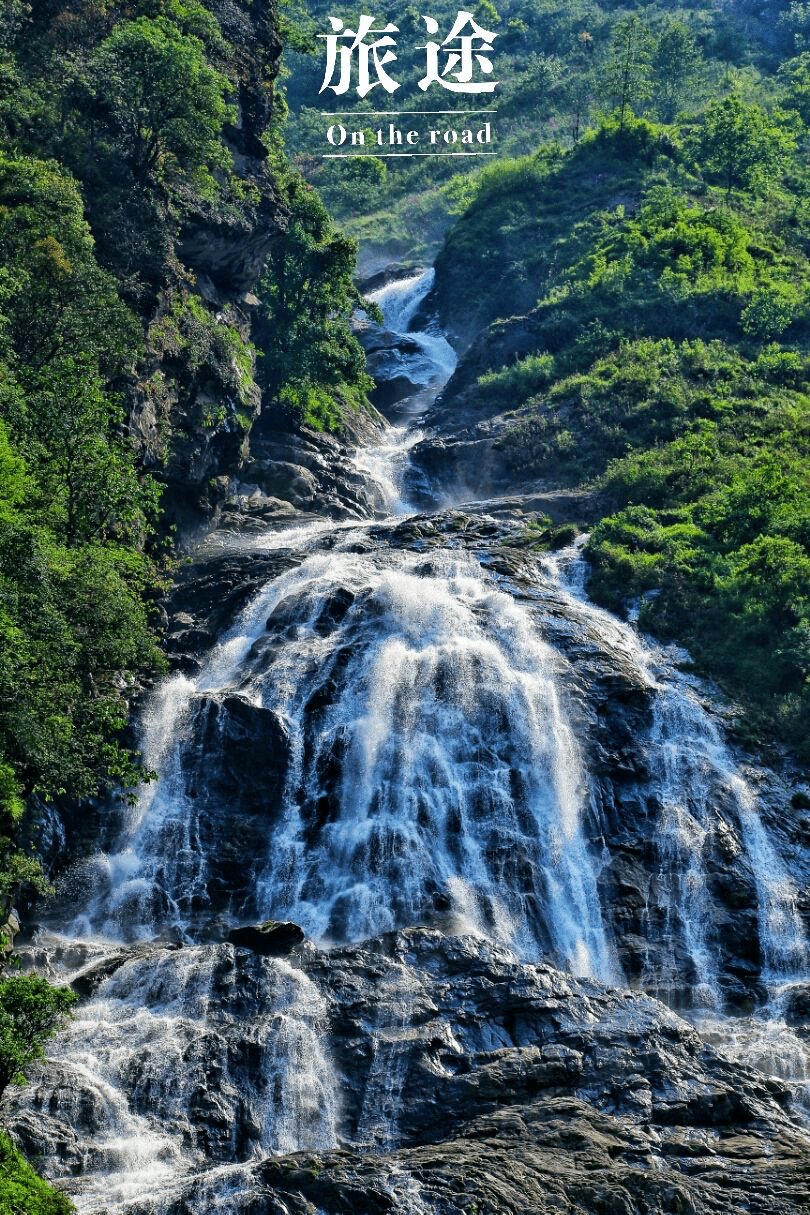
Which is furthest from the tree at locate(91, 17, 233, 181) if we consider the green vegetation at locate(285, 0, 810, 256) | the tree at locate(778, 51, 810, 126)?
the tree at locate(778, 51, 810, 126)

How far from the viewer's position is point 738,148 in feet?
213

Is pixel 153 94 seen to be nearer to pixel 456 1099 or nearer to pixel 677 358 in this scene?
pixel 677 358

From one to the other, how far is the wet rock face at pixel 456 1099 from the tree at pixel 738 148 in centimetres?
5104

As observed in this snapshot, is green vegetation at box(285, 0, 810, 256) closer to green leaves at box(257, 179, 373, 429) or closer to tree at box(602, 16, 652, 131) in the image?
→ tree at box(602, 16, 652, 131)

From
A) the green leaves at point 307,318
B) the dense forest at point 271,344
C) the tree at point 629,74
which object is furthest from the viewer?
the tree at point 629,74

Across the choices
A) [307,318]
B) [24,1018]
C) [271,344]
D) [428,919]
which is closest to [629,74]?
[307,318]

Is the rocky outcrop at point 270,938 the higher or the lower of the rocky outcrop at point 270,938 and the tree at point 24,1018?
the lower

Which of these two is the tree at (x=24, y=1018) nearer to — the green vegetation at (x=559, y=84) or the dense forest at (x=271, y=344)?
the dense forest at (x=271, y=344)

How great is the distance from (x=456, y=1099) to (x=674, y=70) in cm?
7125

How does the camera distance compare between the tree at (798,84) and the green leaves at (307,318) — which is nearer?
the green leaves at (307,318)

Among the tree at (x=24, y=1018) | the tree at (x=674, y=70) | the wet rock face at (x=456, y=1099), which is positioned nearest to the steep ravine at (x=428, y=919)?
the wet rock face at (x=456, y=1099)

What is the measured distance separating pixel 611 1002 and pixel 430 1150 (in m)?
5.22

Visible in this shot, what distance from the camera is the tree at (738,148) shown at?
6512 cm

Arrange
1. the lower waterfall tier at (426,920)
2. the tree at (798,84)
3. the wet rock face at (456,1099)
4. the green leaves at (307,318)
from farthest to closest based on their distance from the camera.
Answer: the tree at (798,84), the green leaves at (307,318), the lower waterfall tier at (426,920), the wet rock face at (456,1099)
